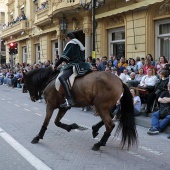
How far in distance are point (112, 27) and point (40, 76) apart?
12030mm

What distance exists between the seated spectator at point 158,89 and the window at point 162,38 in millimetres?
6217

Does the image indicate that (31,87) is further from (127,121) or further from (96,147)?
(127,121)

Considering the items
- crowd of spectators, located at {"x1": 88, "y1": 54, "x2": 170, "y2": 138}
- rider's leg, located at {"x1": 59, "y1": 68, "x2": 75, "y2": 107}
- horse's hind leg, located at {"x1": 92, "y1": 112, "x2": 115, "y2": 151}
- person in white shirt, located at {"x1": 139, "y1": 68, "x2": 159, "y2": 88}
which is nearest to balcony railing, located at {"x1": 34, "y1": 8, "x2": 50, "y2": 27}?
crowd of spectators, located at {"x1": 88, "y1": 54, "x2": 170, "y2": 138}

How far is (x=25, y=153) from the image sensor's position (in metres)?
5.98

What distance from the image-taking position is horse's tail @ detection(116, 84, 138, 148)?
20.8ft

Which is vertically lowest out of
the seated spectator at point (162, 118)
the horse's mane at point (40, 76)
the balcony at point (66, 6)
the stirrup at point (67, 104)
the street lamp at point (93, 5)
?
the seated spectator at point (162, 118)

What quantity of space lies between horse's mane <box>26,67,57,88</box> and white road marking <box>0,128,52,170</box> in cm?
144

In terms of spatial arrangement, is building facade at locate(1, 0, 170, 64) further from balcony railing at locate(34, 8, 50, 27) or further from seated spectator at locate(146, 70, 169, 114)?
seated spectator at locate(146, 70, 169, 114)

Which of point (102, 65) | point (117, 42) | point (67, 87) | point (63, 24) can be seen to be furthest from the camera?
point (63, 24)

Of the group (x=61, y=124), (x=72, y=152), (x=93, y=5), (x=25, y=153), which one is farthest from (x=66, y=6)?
(x=25, y=153)

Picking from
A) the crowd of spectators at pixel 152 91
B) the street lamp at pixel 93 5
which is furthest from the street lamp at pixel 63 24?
the crowd of spectators at pixel 152 91

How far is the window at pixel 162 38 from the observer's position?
15.4m

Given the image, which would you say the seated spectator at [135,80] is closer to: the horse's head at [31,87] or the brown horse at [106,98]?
the horse's head at [31,87]

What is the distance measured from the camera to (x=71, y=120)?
33.7ft
